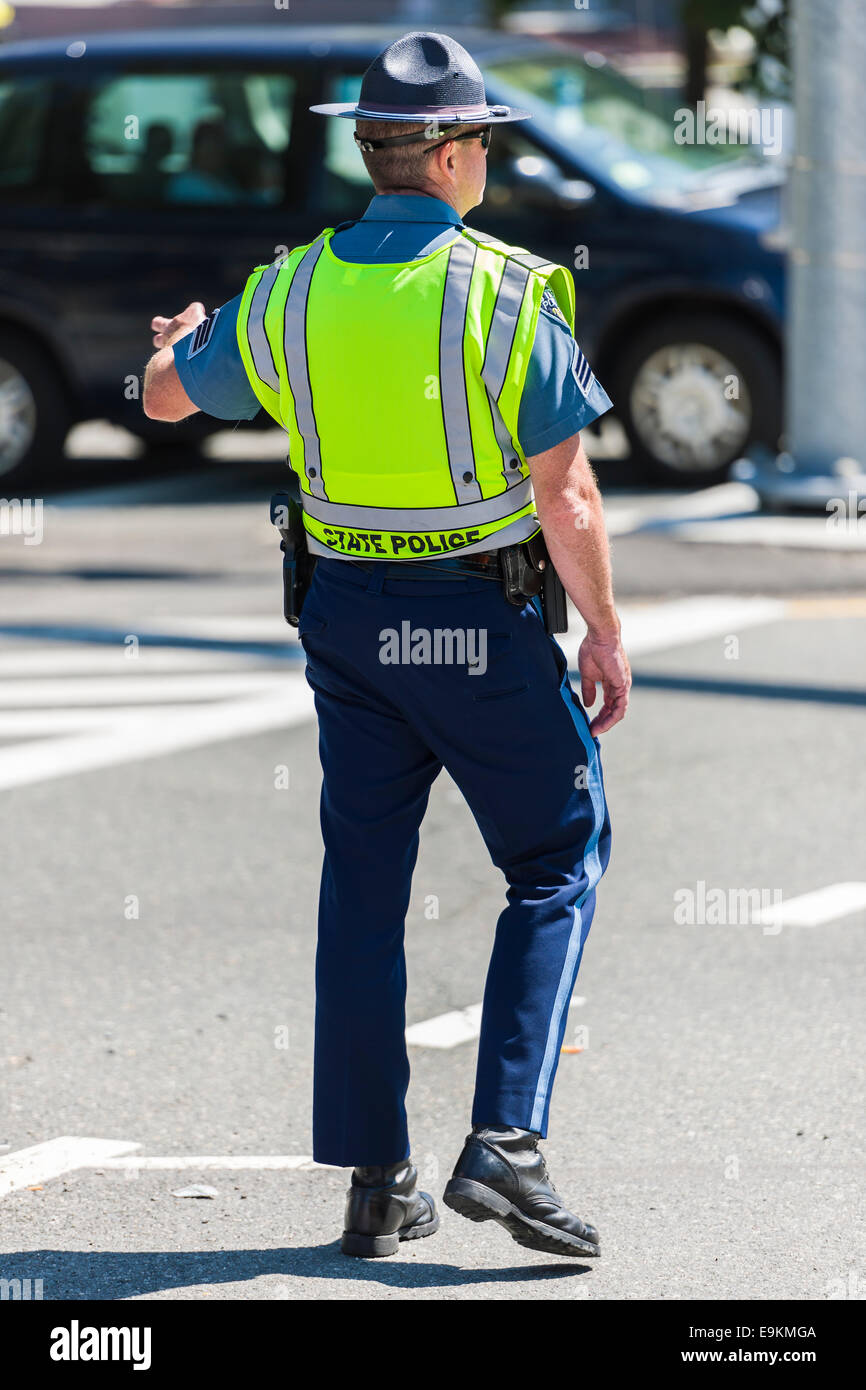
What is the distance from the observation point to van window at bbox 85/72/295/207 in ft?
39.1

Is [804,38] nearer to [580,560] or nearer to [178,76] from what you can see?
[178,76]

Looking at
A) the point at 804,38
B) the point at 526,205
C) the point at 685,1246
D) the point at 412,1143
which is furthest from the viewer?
the point at 526,205

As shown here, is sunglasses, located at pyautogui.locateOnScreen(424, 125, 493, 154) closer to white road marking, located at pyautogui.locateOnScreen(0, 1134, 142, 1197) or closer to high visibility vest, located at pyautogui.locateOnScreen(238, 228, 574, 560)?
high visibility vest, located at pyautogui.locateOnScreen(238, 228, 574, 560)

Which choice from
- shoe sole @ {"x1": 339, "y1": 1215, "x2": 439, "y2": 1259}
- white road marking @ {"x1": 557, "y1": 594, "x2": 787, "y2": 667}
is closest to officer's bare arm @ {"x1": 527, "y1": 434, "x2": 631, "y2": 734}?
shoe sole @ {"x1": 339, "y1": 1215, "x2": 439, "y2": 1259}

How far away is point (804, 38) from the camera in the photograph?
10672mm

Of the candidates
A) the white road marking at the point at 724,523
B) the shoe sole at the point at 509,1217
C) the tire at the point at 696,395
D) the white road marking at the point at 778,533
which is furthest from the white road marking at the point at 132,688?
the shoe sole at the point at 509,1217

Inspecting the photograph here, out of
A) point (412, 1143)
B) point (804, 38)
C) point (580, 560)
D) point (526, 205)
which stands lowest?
point (412, 1143)

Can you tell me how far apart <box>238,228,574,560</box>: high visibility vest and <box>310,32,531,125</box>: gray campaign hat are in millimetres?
182

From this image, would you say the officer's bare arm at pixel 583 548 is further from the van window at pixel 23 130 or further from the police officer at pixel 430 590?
the van window at pixel 23 130

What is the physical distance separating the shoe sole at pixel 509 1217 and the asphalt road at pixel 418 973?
0.06m

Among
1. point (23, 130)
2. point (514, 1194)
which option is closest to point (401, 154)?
point (514, 1194)
